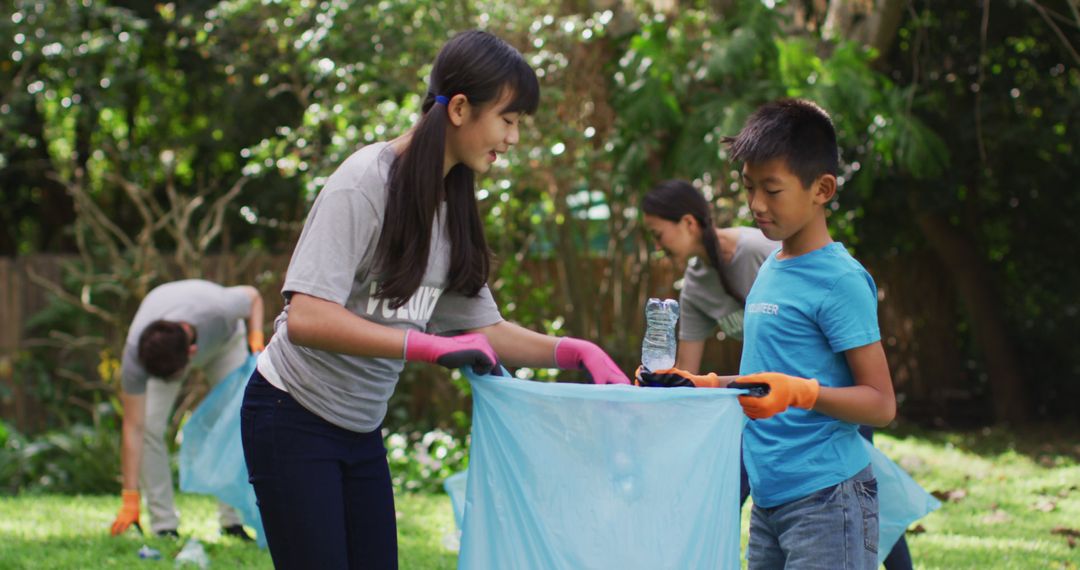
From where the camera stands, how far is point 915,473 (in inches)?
271

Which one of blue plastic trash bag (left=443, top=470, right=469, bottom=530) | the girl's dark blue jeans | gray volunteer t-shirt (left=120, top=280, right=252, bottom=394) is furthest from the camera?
gray volunteer t-shirt (left=120, top=280, right=252, bottom=394)

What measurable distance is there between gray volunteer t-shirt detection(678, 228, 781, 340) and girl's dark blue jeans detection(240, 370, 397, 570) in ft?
5.69

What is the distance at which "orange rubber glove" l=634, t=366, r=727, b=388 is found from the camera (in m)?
2.20

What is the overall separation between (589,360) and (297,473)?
0.64m

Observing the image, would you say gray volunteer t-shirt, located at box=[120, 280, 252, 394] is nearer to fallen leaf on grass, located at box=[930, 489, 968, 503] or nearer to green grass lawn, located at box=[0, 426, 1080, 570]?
green grass lawn, located at box=[0, 426, 1080, 570]

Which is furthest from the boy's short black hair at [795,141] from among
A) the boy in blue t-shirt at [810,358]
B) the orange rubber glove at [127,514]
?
the orange rubber glove at [127,514]

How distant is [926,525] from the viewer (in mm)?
5312

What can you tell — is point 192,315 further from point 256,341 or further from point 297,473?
point 297,473

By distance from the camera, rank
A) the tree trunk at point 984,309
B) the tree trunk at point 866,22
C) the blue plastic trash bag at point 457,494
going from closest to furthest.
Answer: the blue plastic trash bag at point 457,494 → the tree trunk at point 866,22 → the tree trunk at point 984,309

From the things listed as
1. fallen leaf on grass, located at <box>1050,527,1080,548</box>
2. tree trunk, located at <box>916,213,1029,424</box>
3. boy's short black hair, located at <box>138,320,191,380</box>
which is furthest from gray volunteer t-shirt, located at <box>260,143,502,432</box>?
tree trunk, located at <box>916,213,1029,424</box>

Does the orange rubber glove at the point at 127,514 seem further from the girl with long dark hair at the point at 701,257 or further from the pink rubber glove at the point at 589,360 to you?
the pink rubber glove at the point at 589,360

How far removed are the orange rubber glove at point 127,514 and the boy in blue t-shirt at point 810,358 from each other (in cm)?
371

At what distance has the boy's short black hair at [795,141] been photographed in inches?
90.2

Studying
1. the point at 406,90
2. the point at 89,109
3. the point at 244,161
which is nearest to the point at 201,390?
the point at 406,90
